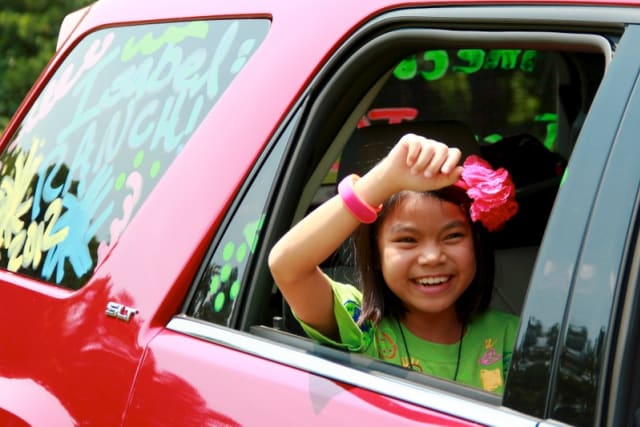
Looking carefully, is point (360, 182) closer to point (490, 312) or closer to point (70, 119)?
point (490, 312)

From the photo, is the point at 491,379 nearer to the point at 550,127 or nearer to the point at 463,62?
the point at 463,62

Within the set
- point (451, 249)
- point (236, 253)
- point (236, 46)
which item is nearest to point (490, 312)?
point (451, 249)

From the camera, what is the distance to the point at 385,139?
2.71 meters

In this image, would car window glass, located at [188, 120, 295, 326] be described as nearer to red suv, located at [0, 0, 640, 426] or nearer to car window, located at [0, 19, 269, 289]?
red suv, located at [0, 0, 640, 426]

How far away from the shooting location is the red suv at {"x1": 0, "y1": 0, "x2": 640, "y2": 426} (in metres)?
1.69

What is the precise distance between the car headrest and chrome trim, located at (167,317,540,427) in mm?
587

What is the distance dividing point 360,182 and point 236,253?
1.06 ft

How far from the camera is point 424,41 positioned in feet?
7.22

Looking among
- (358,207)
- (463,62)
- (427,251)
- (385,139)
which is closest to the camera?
(358,207)

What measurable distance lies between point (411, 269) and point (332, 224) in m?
0.33

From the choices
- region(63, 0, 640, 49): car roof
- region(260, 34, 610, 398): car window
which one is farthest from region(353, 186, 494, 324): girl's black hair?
region(63, 0, 640, 49): car roof

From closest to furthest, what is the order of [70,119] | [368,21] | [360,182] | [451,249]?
1. [360,182]
2. [368,21]
3. [451,249]
4. [70,119]

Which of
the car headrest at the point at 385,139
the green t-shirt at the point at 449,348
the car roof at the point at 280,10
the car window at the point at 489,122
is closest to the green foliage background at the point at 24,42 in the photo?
the car window at the point at 489,122

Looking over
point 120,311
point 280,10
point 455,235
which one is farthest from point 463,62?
point 120,311
